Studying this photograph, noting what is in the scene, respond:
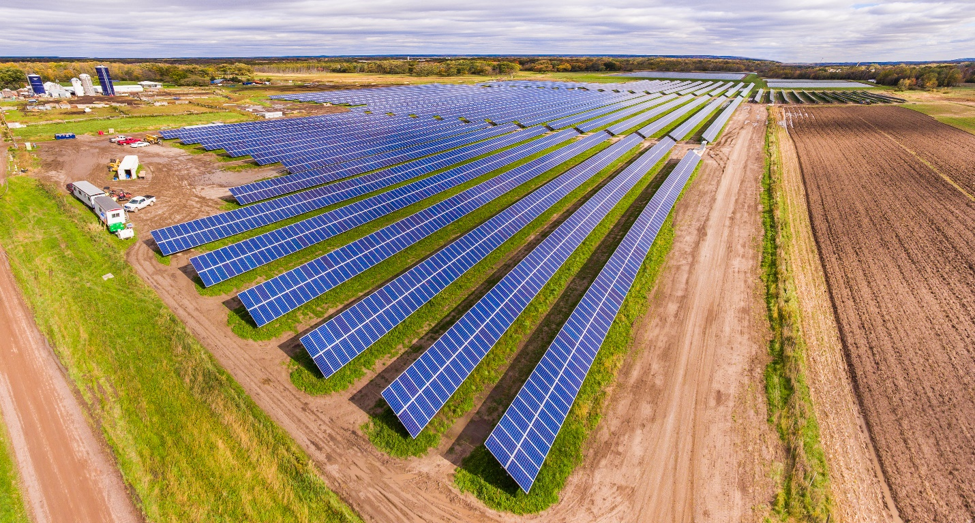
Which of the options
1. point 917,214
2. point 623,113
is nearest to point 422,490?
point 917,214

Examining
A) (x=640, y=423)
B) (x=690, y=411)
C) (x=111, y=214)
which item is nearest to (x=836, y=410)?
(x=690, y=411)

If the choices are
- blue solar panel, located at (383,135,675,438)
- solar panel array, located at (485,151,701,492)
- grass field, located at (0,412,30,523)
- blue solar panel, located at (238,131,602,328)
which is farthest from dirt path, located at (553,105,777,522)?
grass field, located at (0,412,30,523)

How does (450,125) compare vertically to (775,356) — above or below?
above

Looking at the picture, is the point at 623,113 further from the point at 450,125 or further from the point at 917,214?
the point at 917,214

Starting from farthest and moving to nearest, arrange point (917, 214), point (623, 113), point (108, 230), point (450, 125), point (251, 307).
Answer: point (623, 113), point (450, 125), point (917, 214), point (108, 230), point (251, 307)

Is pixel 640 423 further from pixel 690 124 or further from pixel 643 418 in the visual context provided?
pixel 690 124

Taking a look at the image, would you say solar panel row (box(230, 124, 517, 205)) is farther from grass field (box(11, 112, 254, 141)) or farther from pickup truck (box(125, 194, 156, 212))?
grass field (box(11, 112, 254, 141))

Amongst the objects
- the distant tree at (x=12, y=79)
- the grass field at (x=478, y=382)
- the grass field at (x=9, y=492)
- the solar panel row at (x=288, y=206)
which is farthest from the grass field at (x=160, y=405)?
the distant tree at (x=12, y=79)
